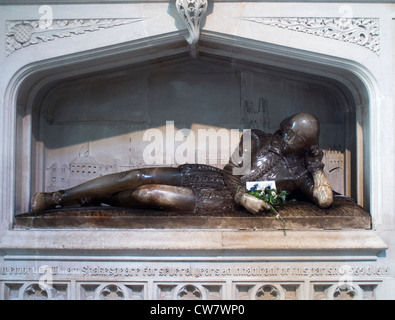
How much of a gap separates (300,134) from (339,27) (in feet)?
2.79

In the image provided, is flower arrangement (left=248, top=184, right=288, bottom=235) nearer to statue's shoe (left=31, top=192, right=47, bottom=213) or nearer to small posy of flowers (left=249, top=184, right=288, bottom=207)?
small posy of flowers (left=249, top=184, right=288, bottom=207)

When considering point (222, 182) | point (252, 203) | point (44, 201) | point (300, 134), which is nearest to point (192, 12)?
point (300, 134)

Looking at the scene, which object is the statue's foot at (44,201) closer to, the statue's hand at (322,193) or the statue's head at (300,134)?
the statue's head at (300,134)

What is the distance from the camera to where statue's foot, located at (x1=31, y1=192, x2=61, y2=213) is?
317 centimetres

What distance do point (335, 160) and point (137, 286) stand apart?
205 cm

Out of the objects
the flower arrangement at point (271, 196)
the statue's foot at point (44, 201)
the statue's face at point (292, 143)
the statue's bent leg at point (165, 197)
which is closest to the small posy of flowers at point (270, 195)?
the flower arrangement at point (271, 196)

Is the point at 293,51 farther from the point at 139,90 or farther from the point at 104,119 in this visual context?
the point at 104,119

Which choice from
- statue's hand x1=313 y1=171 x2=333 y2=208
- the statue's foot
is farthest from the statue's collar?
the statue's foot

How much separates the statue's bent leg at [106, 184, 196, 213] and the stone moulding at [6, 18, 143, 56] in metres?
1.26

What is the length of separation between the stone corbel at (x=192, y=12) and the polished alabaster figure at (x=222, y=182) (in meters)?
0.96

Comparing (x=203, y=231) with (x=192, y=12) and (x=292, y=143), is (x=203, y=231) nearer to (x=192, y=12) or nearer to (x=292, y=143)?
(x=292, y=143)

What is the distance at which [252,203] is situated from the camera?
2994 mm

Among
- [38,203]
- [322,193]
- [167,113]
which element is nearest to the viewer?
[322,193]
